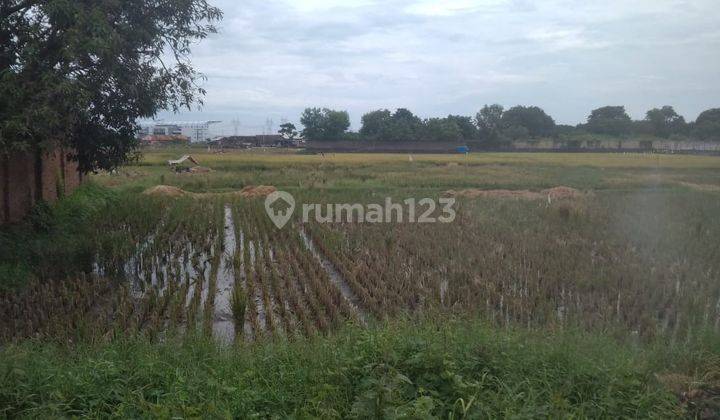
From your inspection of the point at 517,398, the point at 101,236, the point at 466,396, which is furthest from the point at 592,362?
the point at 101,236

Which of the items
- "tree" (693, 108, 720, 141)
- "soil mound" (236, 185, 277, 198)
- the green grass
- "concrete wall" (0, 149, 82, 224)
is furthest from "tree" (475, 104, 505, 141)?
the green grass

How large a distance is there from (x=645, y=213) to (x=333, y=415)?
13.7 m

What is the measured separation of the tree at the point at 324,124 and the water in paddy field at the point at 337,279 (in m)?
33.4

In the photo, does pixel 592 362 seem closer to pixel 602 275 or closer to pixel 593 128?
pixel 602 275

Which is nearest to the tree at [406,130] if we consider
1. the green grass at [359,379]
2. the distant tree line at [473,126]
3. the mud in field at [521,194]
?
the distant tree line at [473,126]

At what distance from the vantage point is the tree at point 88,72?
7.23 m

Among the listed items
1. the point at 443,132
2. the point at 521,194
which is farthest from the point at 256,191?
the point at 443,132

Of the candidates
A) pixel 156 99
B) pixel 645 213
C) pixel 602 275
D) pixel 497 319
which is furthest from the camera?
pixel 645 213

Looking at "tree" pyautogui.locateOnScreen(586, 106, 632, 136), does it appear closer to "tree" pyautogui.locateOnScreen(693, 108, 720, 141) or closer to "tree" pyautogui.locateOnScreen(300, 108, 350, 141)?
"tree" pyautogui.locateOnScreen(693, 108, 720, 141)

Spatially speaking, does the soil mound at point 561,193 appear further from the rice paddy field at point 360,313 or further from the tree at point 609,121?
the tree at point 609,121

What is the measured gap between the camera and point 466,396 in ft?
12.1

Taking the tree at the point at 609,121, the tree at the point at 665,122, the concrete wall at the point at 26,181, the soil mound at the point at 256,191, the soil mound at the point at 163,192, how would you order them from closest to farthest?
the concrete wall at the point at 26,181, the soil mound at the point at 163,192, the soil mound at the point at 256,191, the tree at the point at 665,122, the tree at the point at 609,121

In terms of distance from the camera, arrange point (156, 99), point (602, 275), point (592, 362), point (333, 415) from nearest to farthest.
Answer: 1. point (333, 415)
2. point (592, 362)
3. point (602, 275)
4. point (156, 99)

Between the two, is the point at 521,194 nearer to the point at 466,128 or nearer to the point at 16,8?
the point at 16,8
